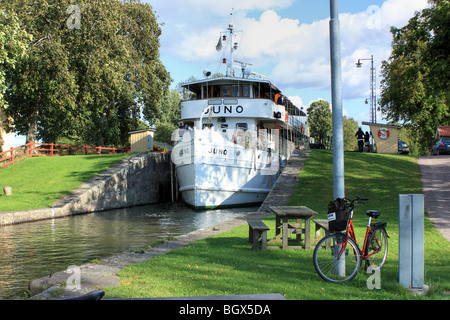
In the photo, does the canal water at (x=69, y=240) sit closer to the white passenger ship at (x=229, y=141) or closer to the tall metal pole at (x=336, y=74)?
the white passenger ship at (x=229, y=141)

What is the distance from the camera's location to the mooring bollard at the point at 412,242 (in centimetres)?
511

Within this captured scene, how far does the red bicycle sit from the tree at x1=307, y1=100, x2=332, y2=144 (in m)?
69.7

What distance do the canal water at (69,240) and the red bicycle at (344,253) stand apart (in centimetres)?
441

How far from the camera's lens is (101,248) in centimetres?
1050

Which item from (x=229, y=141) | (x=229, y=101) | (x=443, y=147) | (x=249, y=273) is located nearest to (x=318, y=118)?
(x=443, y=147)

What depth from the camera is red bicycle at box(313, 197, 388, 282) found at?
18.9ft

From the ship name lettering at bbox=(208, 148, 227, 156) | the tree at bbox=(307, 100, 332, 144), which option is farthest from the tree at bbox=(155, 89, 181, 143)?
the ship name lettering at bbox=(208, 148, 227, 156)

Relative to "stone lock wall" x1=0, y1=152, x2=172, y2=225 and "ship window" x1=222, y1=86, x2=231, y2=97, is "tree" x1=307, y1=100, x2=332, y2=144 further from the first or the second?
"ship window" x1=222, y1=86, x2=231, y2=97

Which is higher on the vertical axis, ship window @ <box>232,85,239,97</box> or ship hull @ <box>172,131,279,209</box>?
ship window @ <box>232,85,239,97</box>

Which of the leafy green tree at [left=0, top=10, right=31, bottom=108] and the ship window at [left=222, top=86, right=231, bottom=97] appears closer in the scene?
the leafy green tree at [left=0, top=10, right=31, bottom=108]

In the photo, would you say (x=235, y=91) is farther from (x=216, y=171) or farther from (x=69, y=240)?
(x=69, y=240)

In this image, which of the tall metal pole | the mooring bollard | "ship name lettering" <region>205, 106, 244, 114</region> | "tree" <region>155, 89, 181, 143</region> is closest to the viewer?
the mooring bollard

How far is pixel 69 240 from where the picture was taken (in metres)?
11.8

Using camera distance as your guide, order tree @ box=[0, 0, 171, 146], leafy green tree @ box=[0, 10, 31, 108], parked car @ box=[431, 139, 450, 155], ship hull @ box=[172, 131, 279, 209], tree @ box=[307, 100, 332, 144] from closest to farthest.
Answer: leafy green tree @ box=[0, 10, 31, 108] → ship hull @ box=[172, 131, 279, 209] → tree @ box=[0, 0, 171, 146] → parked car @ box=[431, 139, 450, 155] → tree @ box=[307, 100, 332, 144]
